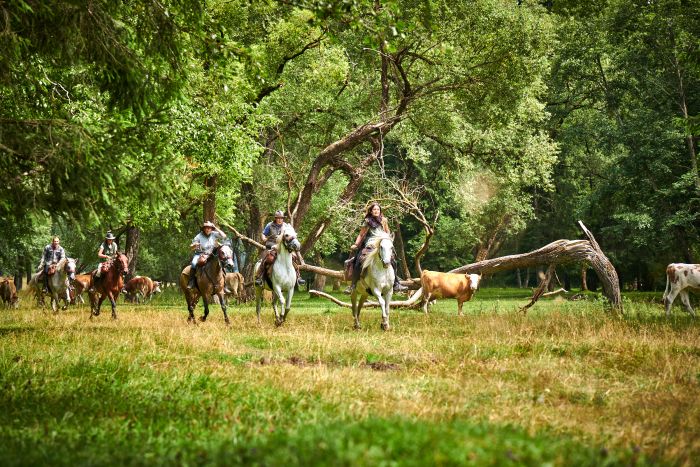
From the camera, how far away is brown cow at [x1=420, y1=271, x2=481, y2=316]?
22.9 m

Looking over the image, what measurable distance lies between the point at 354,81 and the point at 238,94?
7.63 meters

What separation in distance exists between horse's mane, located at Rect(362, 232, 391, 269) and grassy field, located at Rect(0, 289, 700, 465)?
128 inches

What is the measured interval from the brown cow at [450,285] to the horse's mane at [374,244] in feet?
22.7

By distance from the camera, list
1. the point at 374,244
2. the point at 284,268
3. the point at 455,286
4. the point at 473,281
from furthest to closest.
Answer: the point at 473,281
the point at 455,286
the point at 284,268
the point at 374,244

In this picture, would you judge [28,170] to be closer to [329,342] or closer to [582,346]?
[329,342]


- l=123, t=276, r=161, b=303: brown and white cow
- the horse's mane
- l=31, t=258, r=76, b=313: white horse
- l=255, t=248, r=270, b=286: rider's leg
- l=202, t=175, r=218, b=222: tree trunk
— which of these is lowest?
l=123, t=276, r=161, b=303: brown and white cow

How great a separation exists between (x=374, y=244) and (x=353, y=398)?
9.35 m

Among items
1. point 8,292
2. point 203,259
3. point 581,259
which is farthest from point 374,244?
point 8,292

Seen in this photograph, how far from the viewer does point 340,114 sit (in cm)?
2880

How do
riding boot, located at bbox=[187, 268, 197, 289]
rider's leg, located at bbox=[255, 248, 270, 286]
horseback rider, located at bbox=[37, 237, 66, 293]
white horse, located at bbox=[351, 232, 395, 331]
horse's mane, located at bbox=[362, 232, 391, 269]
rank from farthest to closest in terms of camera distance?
horseback rider, located at bbox=[37, 237, 66, 293] → riding boot, located at bbox=[187, 268, 197, 289] → rider's leg, located at bbox=[255, 248, 270, 286] → horse's mane, located at bbox=[362, 232, 391, 269] → white horse, located at bbox=[351, 232, 395, 331]

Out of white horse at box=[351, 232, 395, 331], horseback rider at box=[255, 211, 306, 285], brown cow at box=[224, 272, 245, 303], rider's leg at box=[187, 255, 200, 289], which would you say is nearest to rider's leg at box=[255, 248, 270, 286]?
horseback rider at box=[255, 211, 306, 285]

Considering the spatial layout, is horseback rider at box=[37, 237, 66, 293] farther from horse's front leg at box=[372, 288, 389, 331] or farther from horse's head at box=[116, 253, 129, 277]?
horse's front leg at box=[372, 288, 389, 331]

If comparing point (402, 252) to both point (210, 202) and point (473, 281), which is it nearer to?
point (210, 202)

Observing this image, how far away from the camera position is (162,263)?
70.5m
